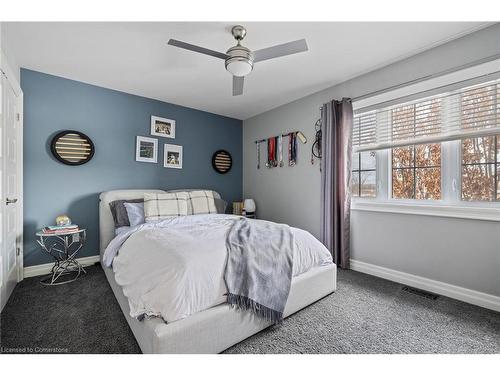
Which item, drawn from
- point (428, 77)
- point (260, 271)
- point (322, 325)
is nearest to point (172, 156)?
point (260, 271)

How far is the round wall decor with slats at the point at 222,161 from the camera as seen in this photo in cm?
434

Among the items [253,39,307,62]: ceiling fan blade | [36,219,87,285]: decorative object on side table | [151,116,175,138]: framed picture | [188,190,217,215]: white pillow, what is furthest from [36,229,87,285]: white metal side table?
[253,39,307,62]: ceiling fan blade

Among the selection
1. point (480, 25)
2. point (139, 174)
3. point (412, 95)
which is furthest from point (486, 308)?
point (139, 174)

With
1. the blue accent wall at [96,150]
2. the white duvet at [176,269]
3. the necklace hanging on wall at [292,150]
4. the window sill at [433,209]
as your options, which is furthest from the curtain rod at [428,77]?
the blue accent wall at [96,150]

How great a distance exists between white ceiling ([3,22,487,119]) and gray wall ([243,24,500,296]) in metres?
0.13

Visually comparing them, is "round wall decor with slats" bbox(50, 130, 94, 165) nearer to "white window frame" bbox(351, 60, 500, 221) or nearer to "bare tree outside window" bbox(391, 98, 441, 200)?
"white window frame" bbox(351, 60, 500, 221)

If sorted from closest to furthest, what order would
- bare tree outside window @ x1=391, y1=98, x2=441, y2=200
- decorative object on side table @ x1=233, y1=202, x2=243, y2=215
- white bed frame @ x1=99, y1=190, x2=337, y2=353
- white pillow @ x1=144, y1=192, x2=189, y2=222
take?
white bed frame @ x1=99, y1=190, x2=337, y2=353
bare tree outside window @ x1=391, y1=98, x2=441, y2=200
white pillow @ x1=144, y1=192, x2=189, y2=222
decorative object on side table @ x1=233, y1=202, x2=243, y2=215

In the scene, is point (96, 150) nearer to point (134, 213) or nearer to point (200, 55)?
point (134, 213)

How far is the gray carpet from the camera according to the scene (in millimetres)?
1544

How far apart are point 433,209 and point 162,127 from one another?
3.60 meters

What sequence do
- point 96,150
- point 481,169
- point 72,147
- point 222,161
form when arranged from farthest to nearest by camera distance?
point 222,161
point 96,150
point 72,147
point 481,169

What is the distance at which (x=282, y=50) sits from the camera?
1.91m

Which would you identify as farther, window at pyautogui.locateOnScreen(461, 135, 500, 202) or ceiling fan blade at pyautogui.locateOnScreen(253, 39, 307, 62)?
window at pyautogui.locateOnScreen(461, 135, 500, 202)
